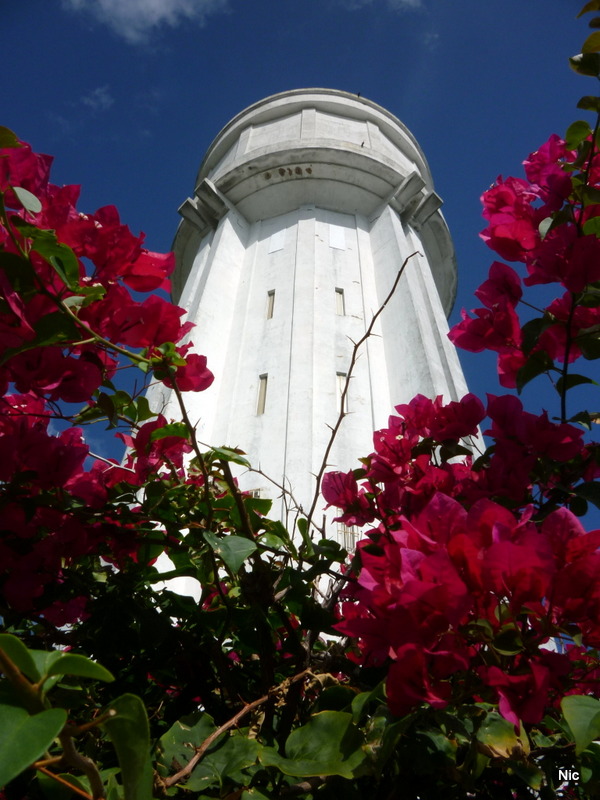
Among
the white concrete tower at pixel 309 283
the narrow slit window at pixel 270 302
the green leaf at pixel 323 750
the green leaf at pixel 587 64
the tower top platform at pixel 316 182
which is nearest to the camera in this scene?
the green leaf at pixel 323 750

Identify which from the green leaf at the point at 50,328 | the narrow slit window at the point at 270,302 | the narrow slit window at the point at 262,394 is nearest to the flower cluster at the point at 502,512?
the green leaf at the point at 50,328

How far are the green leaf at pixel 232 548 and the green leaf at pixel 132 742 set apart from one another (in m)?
0.36

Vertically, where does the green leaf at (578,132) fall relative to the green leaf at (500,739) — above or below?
above

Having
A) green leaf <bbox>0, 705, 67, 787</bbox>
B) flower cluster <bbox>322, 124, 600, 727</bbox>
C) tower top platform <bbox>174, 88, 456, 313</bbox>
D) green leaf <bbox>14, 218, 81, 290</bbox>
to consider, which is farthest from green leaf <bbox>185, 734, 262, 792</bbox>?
tower top platform <bbox>174, 88, 456, 313</bbox>

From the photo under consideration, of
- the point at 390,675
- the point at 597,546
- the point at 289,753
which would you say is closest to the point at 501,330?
the point at 597,546

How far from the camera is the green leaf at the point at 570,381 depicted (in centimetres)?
117

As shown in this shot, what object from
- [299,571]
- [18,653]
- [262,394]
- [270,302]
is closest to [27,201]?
[18,653]

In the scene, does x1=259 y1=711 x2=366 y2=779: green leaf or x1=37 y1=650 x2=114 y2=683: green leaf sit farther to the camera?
x1=259 y1=711 x2=366 y2=779: green leaf

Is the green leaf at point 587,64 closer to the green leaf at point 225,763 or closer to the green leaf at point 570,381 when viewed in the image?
the green leaf at point 570,381

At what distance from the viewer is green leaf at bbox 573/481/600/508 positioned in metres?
1.07

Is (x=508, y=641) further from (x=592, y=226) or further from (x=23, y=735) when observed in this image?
(x=592, y=226)

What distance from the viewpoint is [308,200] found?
11.3 metres

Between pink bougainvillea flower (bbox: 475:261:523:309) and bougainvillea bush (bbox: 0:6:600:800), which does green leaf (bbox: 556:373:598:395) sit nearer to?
bougainvillea bush (bbox: 0:6:600:800)

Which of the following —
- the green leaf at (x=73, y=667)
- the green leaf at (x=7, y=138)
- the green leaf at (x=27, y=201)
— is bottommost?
the green leaf at (x=73, y=667)
